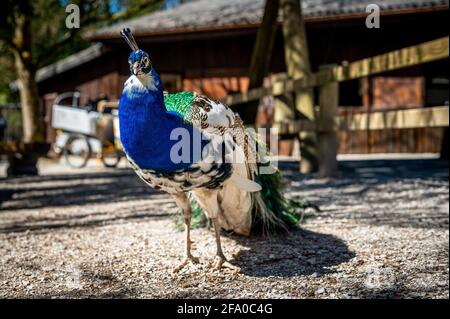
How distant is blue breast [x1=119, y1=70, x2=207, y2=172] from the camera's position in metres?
2.41

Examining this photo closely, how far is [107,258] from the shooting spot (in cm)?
311

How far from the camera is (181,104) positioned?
2.65m

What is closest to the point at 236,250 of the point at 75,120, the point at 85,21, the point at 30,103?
the point at 75,120

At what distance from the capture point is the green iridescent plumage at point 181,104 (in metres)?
2.59

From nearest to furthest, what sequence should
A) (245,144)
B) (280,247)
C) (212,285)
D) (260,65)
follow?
(212,285) → (245,144) → (280,247) → (260,65)

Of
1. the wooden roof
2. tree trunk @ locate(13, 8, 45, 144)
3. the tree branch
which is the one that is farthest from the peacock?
tree trunk @ locate(13, 8, 45, 144)

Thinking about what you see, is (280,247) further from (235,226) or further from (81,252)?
(81,252)

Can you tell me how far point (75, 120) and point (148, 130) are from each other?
8112 millimetres

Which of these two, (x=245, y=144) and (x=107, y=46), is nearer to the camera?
(x=245, y=144)

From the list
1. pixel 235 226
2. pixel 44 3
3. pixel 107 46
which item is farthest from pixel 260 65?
pixel 44 3

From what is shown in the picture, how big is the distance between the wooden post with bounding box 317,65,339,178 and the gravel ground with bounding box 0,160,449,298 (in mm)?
634

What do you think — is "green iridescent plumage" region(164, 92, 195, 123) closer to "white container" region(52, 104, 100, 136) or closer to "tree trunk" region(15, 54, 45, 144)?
"white container" region(52, 104, 100, 136)

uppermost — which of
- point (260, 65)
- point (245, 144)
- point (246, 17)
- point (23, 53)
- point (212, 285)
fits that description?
point (246, 17)
